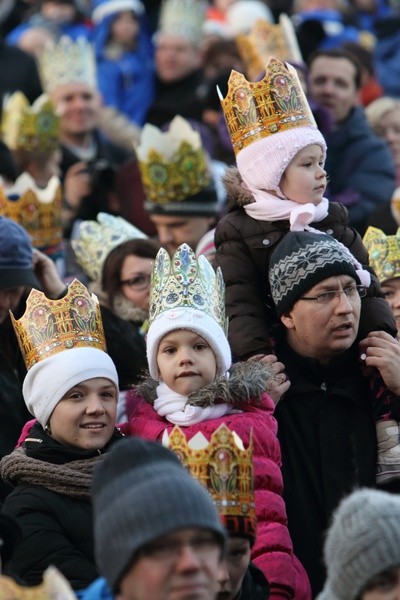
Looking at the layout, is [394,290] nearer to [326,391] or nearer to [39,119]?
[326,391]

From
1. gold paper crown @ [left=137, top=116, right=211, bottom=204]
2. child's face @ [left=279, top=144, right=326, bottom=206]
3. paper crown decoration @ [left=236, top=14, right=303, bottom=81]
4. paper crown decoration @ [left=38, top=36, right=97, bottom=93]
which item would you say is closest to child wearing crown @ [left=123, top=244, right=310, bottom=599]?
child's face @ [left=279, top=144, right=326, bottom=206]

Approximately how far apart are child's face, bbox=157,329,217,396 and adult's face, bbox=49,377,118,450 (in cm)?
26

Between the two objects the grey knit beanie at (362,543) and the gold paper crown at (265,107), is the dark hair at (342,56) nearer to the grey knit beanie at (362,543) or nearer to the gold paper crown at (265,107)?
the gold paper crown at (265,107)

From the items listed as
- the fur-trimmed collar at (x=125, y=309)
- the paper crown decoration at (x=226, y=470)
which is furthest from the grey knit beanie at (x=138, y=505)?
the fur-trimmed collar at (x=125, y=309)

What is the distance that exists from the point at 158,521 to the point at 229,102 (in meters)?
2.95

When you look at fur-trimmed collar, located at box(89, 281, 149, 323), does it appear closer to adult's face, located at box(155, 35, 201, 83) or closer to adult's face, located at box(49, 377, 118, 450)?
adult's face, located at box(49, 377, 118, 450)

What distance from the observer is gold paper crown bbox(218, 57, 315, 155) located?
8.39 meters

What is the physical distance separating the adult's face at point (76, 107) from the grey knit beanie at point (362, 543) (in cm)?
A: 718

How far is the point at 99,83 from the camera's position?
15.3 meters

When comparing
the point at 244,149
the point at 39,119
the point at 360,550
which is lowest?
the point at 360,550

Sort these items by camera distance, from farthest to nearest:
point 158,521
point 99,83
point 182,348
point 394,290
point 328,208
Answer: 1. point 99,83
2. point 394,290
3. point 328,208
4. point 182,348
5. point 158,521

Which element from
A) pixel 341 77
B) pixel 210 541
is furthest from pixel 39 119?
pixel 210 541

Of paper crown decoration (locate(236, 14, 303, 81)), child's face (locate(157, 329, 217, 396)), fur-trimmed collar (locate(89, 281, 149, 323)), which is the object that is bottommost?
child's face (locate(157, 329, 217, 396))

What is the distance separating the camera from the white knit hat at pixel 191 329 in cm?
776
